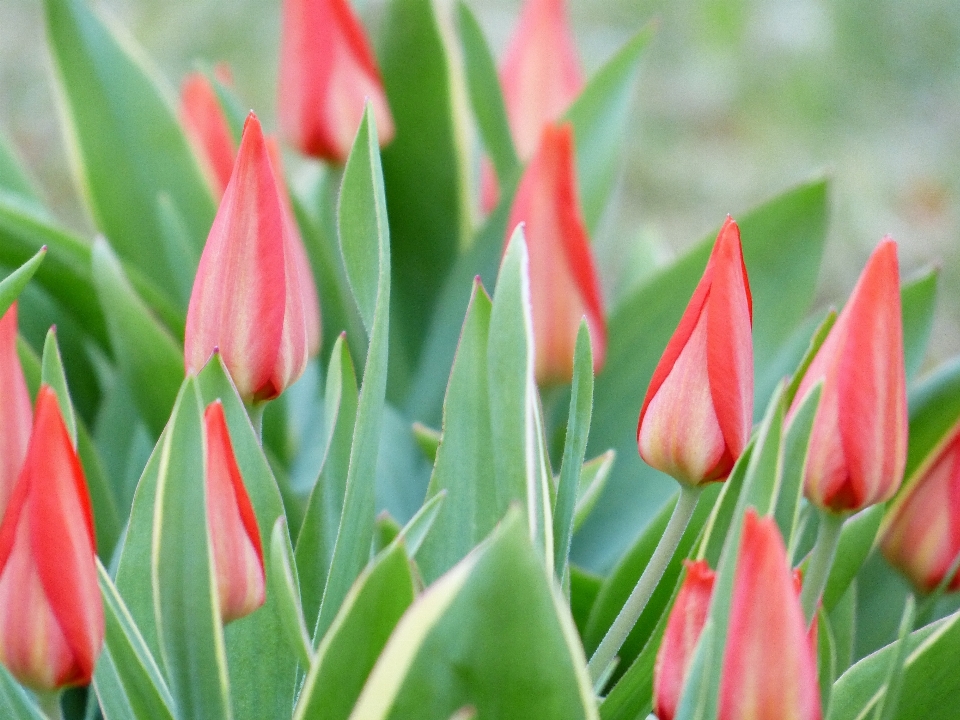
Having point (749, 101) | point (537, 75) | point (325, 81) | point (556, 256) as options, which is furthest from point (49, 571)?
point (749, 101)

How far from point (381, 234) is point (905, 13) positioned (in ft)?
7.40

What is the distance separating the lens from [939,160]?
2.16 meters

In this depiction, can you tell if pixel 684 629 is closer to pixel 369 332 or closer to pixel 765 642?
pixel 765 642

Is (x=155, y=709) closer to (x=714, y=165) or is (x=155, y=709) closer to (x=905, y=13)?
(x=714, y=165)

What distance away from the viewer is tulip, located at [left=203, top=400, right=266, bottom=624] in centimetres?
31

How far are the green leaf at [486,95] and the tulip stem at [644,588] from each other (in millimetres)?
315

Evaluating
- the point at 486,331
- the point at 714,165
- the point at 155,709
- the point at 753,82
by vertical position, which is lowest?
the point at 155,709

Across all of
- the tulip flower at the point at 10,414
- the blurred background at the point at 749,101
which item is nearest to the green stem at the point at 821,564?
the tulip flower at the point at 10,414

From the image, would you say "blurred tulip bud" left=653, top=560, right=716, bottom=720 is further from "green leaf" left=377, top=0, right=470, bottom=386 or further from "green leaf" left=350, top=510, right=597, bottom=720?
"green leaf" left=377, top=0, right=470, bottom=386

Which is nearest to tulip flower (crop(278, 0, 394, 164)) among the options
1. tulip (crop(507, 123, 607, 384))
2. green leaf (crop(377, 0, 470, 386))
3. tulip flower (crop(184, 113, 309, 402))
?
green leaf (crop(377, 0, 470, 386))

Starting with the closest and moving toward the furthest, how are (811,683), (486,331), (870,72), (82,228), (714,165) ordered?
(811,683) → (486,331) → (82,228) → (714,165) → (870,72)

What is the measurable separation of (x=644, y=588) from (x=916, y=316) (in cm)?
26

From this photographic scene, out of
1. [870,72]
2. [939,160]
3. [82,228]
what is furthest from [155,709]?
[870,72]

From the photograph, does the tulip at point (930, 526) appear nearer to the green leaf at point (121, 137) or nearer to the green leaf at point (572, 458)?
the green leaf at point (572, 458)
